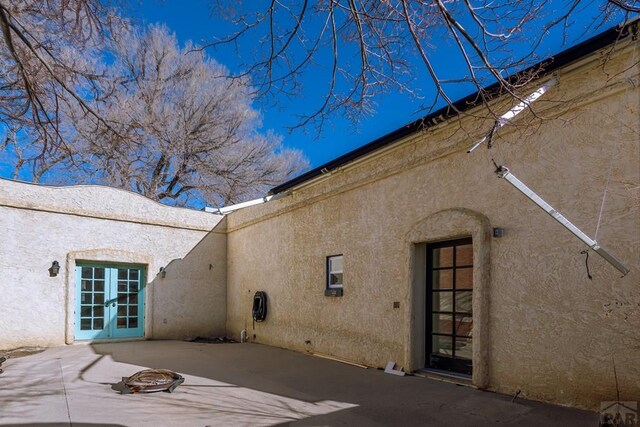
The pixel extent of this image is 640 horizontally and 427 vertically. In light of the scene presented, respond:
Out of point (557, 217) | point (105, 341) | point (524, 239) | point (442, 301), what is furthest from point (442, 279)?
point (105, 341)

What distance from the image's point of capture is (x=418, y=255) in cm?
642

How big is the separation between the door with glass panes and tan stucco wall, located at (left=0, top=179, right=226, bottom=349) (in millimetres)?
7649

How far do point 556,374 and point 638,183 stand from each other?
2.15 metres

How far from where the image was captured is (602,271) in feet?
13.8

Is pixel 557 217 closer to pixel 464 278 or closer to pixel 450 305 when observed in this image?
pixel 464 278

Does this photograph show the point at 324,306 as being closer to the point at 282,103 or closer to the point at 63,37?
the point at 282,103

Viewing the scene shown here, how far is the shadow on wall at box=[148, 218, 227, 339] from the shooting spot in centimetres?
1124

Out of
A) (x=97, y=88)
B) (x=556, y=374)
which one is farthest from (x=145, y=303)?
(x=556, y=374)

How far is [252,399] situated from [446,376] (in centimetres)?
267

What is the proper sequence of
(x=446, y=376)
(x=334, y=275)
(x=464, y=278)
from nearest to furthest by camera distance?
(x=446, y=376) < (x=464, y=278) < (x=334, y=275)

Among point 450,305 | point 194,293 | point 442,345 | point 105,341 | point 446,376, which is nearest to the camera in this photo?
point 446,376

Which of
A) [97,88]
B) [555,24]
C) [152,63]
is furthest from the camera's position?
[152,63]

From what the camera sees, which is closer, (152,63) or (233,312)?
(233,312)

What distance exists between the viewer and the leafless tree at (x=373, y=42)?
3379 mm
